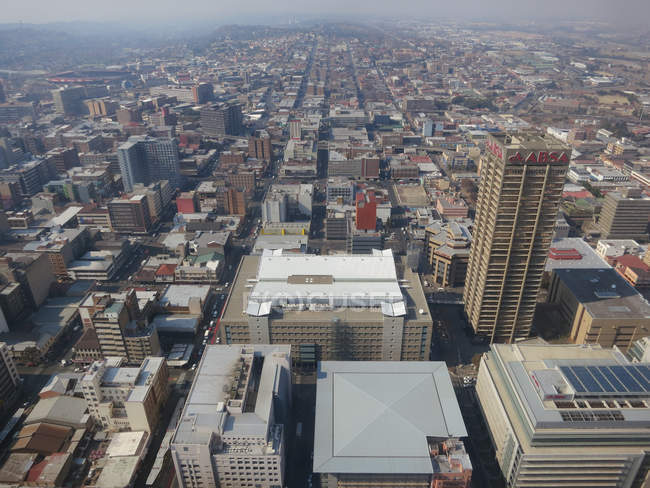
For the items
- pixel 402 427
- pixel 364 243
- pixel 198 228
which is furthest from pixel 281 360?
pixel 198 228

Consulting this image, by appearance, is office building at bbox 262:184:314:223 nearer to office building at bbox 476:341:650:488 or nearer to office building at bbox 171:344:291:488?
office building at bbox 171:344:291:488

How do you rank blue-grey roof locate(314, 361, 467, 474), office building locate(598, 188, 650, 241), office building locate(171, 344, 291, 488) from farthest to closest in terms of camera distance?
office building locate(598, 188, 650, 241) < blue-grey roof locate(314, 361, 467, 474) < office building locate(171, 344, 291, 488)

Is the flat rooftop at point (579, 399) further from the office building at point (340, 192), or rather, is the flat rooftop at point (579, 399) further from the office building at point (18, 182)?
the office building at point (18, 182)

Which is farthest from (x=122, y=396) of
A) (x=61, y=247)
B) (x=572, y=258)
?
(x=572, y=258)

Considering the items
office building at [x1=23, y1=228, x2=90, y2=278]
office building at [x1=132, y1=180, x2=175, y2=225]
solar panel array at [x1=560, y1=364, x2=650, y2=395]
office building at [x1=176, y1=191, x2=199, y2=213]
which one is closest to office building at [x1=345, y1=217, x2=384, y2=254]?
office building at [x1=176, y1=191, x2=199, y2=213]

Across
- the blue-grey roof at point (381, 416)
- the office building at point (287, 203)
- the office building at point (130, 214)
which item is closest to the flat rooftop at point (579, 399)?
the blue-grey roof at point (381, 416)

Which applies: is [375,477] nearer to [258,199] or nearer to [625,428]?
[625,428]

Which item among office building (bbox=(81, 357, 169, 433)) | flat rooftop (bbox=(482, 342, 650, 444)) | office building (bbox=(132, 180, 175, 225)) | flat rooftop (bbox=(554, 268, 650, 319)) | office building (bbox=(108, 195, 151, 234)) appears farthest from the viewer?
office building (bbox=(132, 180, 175, 225))
